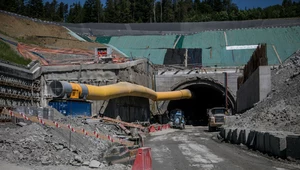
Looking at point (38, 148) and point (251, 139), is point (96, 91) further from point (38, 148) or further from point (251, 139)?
point (38, 148)

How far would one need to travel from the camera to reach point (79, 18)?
124 metres

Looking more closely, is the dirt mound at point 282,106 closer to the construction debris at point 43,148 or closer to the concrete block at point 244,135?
the concrete block at point 244,135

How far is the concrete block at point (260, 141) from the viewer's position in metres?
15.6

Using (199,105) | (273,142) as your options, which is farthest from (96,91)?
(199,105)

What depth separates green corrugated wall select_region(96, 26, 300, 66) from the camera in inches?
2312

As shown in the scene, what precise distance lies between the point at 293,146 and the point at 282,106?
6920mm

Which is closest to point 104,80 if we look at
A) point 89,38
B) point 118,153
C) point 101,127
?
point 101,127

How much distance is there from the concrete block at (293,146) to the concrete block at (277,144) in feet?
0.85

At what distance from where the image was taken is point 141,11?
5148 inches

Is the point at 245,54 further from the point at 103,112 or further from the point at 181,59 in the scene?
the point at 103,112

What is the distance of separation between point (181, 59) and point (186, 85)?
12.4m

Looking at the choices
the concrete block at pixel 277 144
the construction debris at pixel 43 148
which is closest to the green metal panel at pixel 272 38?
the concrete block at pixel 277 144

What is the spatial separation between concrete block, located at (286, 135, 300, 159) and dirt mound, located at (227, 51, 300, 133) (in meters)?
2.73

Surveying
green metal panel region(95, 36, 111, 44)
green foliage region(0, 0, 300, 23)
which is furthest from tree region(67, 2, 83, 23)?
green metal panel region(95, 36, 111, 44)
